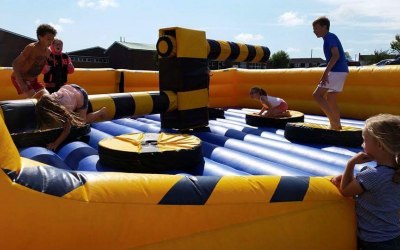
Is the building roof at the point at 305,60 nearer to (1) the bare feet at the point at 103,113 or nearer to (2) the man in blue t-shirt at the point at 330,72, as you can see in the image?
(2) the man in blue t-shirt at the point at 330,72

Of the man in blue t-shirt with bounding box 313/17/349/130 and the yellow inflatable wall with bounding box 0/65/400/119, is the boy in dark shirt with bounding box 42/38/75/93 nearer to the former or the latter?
the yellow inflatable wall with bounding box 0/65/400/119

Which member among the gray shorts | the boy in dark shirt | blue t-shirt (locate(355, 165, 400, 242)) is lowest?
blue t-shirt (locate(355, 165, 400, 242))

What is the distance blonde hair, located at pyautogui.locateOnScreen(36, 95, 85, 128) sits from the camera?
2686 mm

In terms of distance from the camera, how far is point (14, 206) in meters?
1.19

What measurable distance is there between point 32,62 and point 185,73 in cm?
152

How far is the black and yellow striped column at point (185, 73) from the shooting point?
373cm

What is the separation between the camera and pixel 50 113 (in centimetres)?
268

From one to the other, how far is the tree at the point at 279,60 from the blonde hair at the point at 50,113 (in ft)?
137

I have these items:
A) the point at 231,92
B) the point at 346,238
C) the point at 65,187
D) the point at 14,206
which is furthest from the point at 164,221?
the point at 231,92

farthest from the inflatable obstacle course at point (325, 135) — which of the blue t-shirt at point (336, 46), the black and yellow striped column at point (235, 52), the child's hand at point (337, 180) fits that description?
the child's hand at point (337, 180)

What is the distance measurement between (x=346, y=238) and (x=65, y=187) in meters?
1.17

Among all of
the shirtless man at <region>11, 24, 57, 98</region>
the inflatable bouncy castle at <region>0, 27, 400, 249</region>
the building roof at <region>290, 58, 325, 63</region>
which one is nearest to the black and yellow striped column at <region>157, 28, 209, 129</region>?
the inflatable bouncy castle at <region>0, 27, 400, 249</region>

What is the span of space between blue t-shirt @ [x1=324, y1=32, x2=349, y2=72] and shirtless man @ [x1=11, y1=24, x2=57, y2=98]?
252cm

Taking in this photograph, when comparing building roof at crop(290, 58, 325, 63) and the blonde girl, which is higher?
building roof at crop(290, 58, 325, 63)
